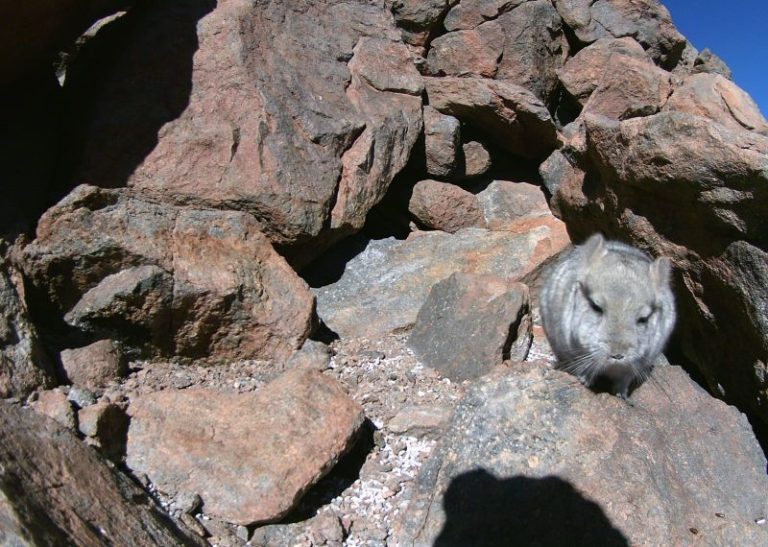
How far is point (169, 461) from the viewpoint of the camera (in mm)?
3441

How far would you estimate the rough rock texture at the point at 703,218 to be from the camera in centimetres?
438

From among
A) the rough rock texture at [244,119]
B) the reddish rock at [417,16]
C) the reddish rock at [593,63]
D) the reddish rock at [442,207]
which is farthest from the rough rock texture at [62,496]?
the reddish rock at [593,63]

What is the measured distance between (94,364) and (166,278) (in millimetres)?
682

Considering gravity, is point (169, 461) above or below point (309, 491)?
above

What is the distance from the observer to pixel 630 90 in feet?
23.6

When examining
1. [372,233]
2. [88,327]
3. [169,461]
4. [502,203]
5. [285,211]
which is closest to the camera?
[169,461]

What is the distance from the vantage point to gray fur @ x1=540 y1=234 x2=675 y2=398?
393 centimetres

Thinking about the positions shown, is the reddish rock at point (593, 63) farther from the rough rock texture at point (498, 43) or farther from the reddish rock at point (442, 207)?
the reddish rock at point (442, 207)

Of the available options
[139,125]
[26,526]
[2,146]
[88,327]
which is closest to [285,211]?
[139,125]

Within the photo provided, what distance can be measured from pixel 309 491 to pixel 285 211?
2215 mm

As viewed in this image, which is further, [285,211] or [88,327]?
[285,211]

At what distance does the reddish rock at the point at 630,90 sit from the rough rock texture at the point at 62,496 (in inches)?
239

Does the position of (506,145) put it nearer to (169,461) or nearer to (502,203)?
(502,203)

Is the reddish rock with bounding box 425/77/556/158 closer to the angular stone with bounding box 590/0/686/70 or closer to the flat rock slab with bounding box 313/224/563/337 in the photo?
the flat rock slab with bounding box 313/224/563/337
